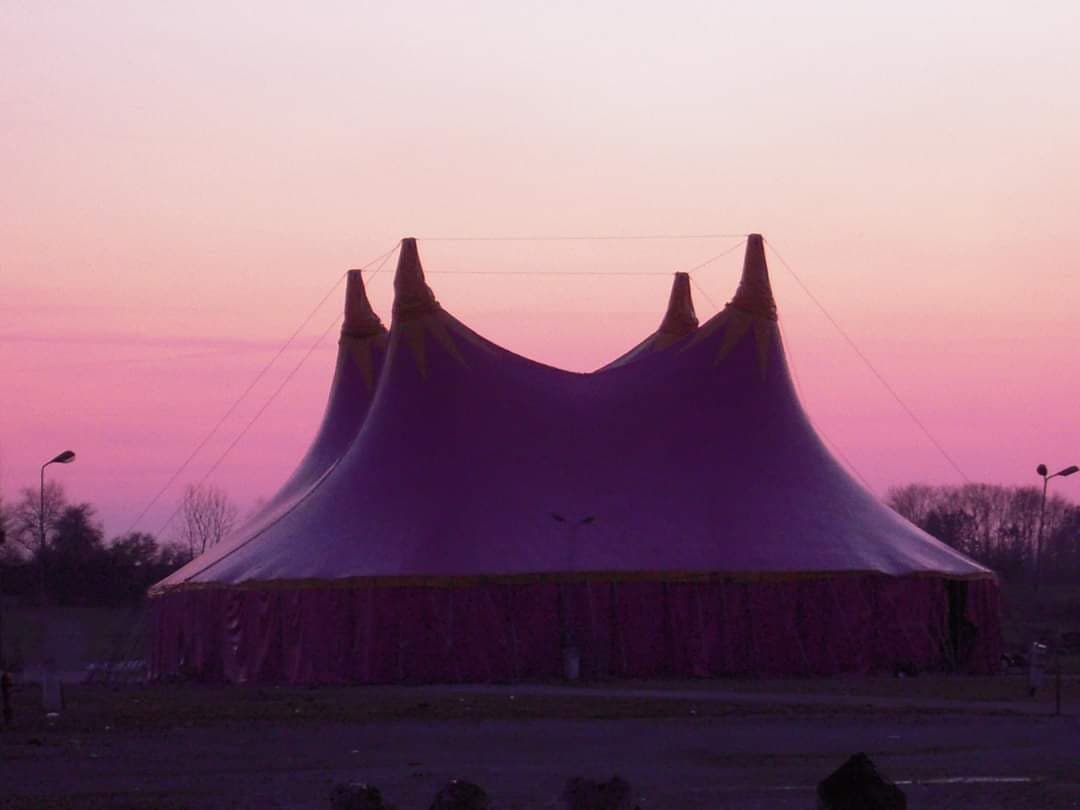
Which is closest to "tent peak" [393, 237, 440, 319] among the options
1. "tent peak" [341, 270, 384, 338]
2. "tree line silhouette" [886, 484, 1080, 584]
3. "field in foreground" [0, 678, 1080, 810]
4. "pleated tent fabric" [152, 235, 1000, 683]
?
"pleated tent fabric" [152, 235, 1000, 683]

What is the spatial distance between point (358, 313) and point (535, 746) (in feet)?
63.0

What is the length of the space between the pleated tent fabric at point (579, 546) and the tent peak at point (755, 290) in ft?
0.13

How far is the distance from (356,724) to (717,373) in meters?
12.1

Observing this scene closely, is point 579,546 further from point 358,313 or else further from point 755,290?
point 358,313

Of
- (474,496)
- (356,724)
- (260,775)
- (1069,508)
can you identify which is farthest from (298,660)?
(1069,508)

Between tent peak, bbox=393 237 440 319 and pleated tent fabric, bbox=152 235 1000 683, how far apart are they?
4cm

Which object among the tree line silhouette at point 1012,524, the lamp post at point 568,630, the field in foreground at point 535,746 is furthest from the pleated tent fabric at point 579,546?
the tree line silhouette at point 1012,524

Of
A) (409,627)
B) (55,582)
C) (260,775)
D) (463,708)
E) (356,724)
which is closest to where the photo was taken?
(260,775)

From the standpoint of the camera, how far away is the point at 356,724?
19.4m

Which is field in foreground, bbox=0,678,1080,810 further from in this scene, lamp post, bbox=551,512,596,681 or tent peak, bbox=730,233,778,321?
tent peak, bbox=730,233,778,321

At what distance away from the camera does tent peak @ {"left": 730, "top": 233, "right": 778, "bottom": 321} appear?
3081 cm

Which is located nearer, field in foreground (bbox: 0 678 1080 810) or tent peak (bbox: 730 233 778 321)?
field in foreground (bbox: 0 678 1080 810)

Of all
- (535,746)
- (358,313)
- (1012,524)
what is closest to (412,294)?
(358,313)

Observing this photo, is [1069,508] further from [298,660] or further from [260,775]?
[260,775]
